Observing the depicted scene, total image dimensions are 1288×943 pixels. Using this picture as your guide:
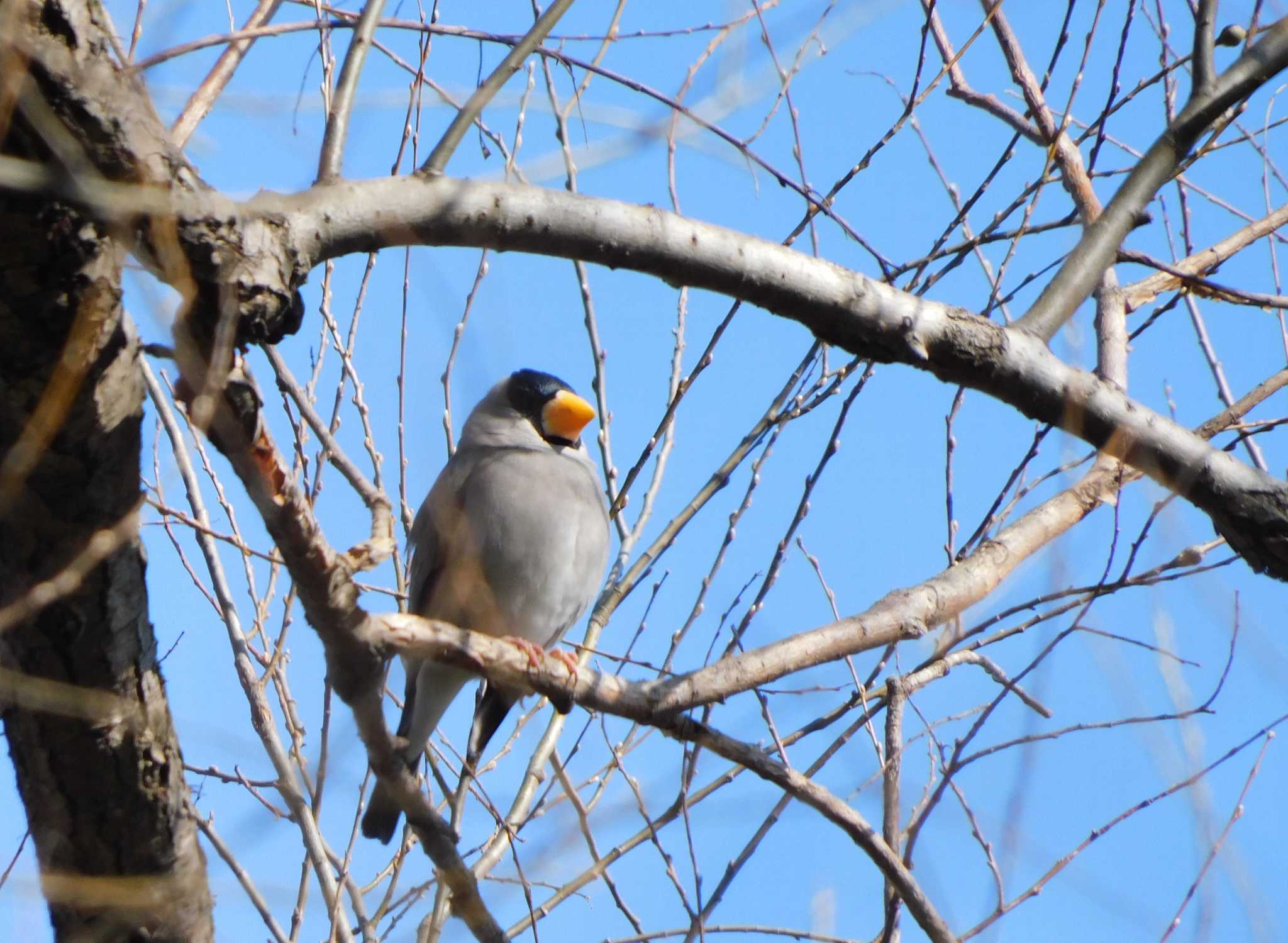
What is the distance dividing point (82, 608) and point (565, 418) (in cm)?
386

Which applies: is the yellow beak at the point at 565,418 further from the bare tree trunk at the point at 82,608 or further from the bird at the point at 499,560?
the bare tree trunk at the point at 82,608

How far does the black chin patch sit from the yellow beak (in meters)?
0.02

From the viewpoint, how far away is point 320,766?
3.25 metres

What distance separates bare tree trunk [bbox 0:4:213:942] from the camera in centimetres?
170

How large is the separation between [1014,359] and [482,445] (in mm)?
3094

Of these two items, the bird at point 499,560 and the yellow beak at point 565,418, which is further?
the yellow beak at point 565,418

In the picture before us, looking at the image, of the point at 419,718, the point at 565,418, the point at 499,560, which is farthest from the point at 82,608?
the point at 565,418

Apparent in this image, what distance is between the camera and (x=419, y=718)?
15.4 feet

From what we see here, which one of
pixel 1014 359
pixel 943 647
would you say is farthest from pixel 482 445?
pixel 1014 359

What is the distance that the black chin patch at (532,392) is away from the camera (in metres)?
5.85

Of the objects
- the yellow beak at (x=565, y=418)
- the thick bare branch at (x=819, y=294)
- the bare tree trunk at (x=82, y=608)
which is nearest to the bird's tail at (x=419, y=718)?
the yellow beak at (x=565, y=418)

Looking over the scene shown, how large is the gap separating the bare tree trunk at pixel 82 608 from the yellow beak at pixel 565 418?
360 centimetres

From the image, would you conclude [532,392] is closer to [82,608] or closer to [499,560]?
[499,560]

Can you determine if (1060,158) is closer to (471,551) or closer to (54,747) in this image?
(471,551)
